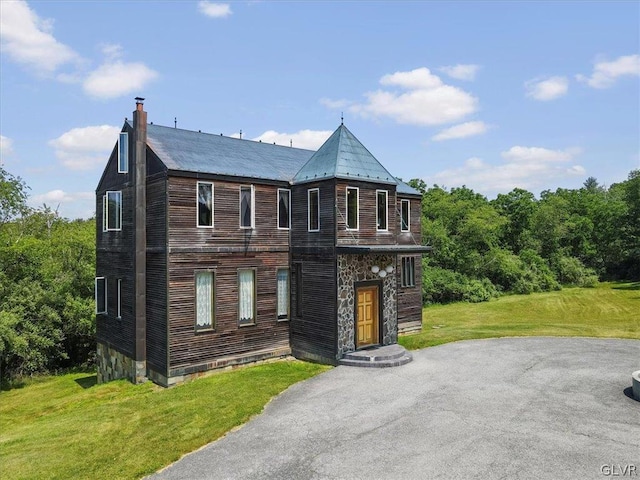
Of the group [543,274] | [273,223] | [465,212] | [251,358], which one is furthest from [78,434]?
[543,274]

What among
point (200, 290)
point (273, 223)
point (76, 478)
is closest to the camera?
point (76, 478)

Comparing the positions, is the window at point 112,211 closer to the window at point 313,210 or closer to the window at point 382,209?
the window at point 313,210

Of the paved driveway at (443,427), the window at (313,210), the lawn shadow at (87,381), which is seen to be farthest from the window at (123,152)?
the lawn shadow at (87,381)

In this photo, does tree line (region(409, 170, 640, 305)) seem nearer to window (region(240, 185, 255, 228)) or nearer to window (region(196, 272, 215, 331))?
window (region(240, 185, 255, 228))

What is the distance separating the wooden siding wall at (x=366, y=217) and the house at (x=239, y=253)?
0.14 ft

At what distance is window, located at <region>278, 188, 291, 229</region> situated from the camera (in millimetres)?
18094

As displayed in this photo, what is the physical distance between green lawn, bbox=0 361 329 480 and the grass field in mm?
23

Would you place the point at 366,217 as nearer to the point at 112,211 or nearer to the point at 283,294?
the point at 283,294

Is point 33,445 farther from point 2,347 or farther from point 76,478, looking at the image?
point 2,347

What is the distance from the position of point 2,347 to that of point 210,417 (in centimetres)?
1602

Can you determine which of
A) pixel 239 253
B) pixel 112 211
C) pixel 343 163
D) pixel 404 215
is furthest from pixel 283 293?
pixel 112 211

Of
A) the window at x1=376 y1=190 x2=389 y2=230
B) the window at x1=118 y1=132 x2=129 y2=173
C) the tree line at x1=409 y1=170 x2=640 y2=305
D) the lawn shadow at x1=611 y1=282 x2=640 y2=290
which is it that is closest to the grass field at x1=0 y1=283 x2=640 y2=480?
the window at x1=376 y1=190 x2=389 y2=230

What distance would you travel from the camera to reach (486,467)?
8422mm

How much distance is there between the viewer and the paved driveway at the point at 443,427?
855 centimetres
